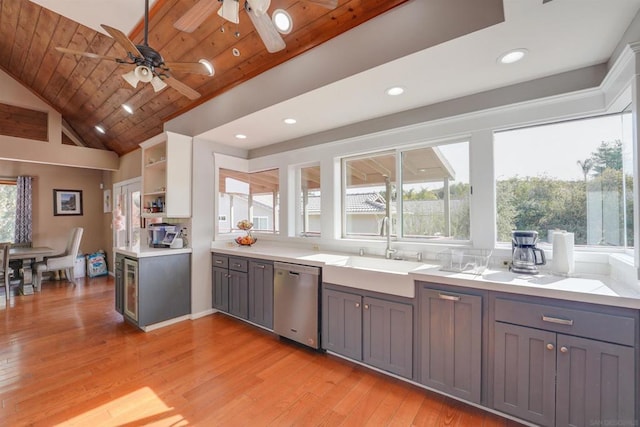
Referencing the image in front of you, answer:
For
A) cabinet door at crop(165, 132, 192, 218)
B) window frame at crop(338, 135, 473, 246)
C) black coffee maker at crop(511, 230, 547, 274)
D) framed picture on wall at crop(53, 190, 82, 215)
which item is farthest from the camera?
framed picture on wall at crop(53, 190, 82, 215)

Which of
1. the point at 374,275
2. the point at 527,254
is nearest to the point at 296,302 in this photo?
the point at 374,275

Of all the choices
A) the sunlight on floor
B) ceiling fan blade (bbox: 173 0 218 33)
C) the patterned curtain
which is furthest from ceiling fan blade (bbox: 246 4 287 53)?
the patterned curtain

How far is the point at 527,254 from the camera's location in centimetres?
194

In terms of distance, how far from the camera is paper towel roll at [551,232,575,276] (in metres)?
1.84

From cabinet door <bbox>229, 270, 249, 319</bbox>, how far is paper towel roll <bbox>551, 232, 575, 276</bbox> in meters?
2.85

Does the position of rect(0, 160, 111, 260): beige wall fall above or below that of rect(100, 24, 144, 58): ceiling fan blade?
below

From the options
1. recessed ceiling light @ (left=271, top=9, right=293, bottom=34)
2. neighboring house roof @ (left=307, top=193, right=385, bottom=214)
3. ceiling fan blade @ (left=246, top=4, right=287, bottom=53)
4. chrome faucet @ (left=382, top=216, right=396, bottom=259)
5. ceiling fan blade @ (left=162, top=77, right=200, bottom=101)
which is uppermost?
recessed ceiling light @ (left=271, top=9, right=293, bottom=34)

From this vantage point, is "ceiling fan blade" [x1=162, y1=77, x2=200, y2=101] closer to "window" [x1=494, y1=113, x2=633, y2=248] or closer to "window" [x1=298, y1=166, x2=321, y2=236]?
"window" [x1=298, y1=166, x2=321, y2=236]

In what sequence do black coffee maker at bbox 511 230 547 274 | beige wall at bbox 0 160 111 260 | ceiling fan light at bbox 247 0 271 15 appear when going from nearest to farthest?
ceiling fan light at bbox 247 0 271 15 → black coffee maker at bbox 511 230 547 274 → beige wall at bbox 0 160 111 260

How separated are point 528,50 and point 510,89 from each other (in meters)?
0.51

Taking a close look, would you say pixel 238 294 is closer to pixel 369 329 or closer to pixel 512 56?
pixel 369 329

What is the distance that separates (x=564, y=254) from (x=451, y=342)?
0.97m

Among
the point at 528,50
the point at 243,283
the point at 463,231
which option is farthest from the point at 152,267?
the point at 528,50

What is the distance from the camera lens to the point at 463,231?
2.50 meters
